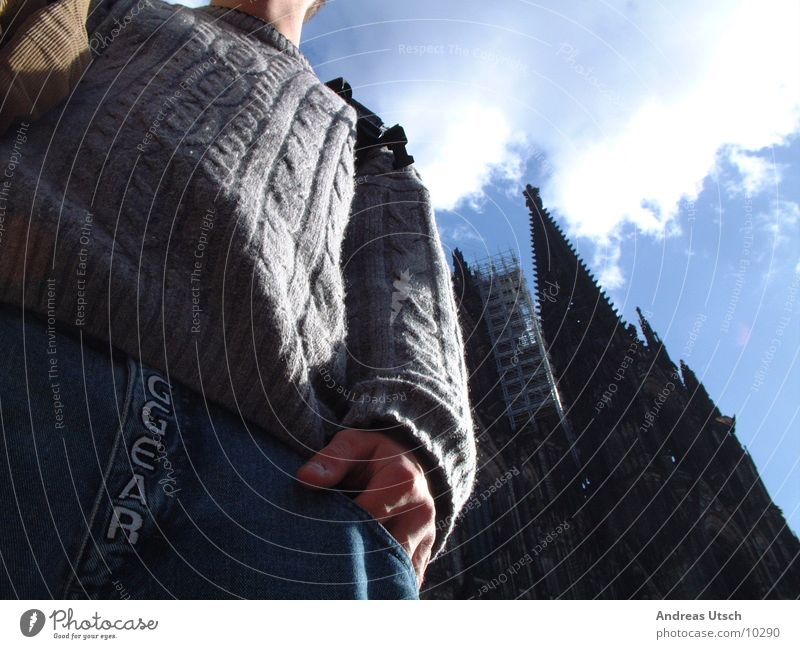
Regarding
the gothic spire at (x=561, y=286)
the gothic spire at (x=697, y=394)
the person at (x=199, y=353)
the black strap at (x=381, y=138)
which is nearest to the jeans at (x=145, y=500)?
the person at (x=199, y=353)

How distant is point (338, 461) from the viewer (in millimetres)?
952

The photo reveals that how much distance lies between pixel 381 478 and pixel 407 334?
0.30 metres

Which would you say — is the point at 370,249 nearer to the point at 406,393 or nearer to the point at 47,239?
the point at 406,393

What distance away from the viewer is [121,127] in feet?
3.26

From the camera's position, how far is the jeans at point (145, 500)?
28.7 inches

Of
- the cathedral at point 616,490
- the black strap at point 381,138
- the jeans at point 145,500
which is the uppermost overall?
the cathedral at point 616,490

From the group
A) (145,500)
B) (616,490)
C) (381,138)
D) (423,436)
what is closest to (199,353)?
(145,500)

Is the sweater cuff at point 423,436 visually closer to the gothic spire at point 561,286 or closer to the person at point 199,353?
the person at point 199,353

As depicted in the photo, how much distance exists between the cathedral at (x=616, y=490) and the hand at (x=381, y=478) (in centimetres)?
1255

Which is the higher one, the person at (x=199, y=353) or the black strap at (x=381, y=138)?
the black strap at (x=381, y=138)

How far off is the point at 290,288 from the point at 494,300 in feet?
72.0

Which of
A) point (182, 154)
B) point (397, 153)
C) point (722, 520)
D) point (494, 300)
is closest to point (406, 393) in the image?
point (182, 154)

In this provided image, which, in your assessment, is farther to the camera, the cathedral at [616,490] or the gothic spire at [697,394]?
the gothic spire at [697,394]

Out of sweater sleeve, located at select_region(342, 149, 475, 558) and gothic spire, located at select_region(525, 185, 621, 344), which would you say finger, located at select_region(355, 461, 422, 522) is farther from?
gothic spire, located at select_region(525, 185, 621, 344)
